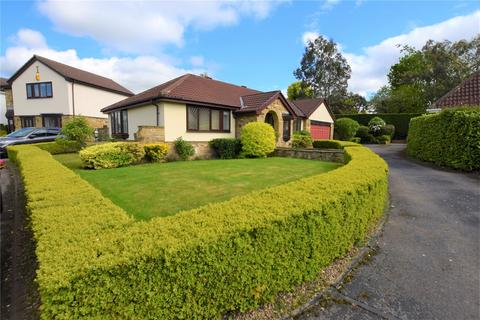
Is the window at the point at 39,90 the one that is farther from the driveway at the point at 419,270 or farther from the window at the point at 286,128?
the driveway at the point at 419,270

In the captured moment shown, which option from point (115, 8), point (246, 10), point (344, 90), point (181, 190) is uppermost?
point (344, 90)

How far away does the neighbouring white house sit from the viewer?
24234 millimetres

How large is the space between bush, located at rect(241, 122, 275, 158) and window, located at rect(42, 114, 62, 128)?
21.9m

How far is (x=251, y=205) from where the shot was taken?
Result: 3340 mm

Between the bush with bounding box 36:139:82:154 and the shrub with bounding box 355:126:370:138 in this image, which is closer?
the bush with bounding box 36:139:82:154

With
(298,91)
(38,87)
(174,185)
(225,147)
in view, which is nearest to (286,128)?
(225,147)

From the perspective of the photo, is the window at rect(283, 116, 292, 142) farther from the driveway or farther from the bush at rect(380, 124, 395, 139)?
the bush at rect(380, 124, 395, 139)

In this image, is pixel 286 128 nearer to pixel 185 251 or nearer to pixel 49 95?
pixel 185 251

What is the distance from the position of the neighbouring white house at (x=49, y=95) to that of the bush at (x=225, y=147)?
1845 cm

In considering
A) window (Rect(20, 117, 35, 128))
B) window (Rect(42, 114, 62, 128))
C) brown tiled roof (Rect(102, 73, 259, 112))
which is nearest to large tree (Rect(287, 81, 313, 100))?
brown tiled roof (Rect(102, 73, 259, 112))

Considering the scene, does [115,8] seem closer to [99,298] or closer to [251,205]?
[251,205]

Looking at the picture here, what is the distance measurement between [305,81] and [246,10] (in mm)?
38266

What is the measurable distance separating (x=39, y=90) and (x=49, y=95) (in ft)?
4.98

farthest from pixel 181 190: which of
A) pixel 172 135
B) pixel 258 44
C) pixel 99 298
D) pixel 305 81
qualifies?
pixel 305 81
